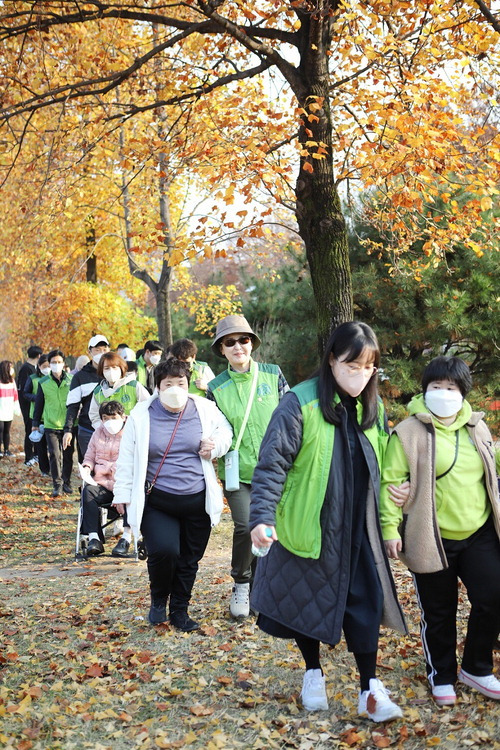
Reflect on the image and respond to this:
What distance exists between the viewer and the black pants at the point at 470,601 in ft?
13.1

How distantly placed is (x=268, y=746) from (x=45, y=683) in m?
1.56

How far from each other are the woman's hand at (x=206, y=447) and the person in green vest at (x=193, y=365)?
106cm

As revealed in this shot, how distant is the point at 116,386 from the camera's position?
8750 mm

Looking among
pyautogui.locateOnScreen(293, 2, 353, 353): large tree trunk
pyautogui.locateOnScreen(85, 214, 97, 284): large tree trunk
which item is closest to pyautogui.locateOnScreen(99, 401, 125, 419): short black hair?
pyautogui.locateOnScreen(293, 2, 353, 353): large tree trunk

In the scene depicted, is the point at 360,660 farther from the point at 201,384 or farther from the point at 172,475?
the point at 201,384

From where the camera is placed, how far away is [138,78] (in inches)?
429

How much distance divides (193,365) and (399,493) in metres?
4.34

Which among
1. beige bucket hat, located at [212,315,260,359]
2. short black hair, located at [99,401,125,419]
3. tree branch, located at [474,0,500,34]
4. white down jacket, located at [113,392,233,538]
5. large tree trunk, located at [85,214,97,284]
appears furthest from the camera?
large tree trunk, located at [85,214,97,284]

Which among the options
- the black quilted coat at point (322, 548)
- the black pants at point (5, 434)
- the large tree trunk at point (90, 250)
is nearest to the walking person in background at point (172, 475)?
the black quilted coat at point (322, 548)

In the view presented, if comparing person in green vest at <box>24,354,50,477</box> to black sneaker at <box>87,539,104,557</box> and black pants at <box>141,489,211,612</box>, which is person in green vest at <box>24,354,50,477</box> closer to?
black sneaker at <box>87,539,104,557</box>

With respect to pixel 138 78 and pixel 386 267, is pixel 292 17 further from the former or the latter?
pixel 386 267

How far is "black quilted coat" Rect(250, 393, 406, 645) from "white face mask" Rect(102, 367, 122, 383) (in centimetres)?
507

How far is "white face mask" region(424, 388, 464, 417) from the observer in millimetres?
3947

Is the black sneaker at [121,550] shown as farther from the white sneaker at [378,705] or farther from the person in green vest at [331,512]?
the white sneaker at [378,705]
